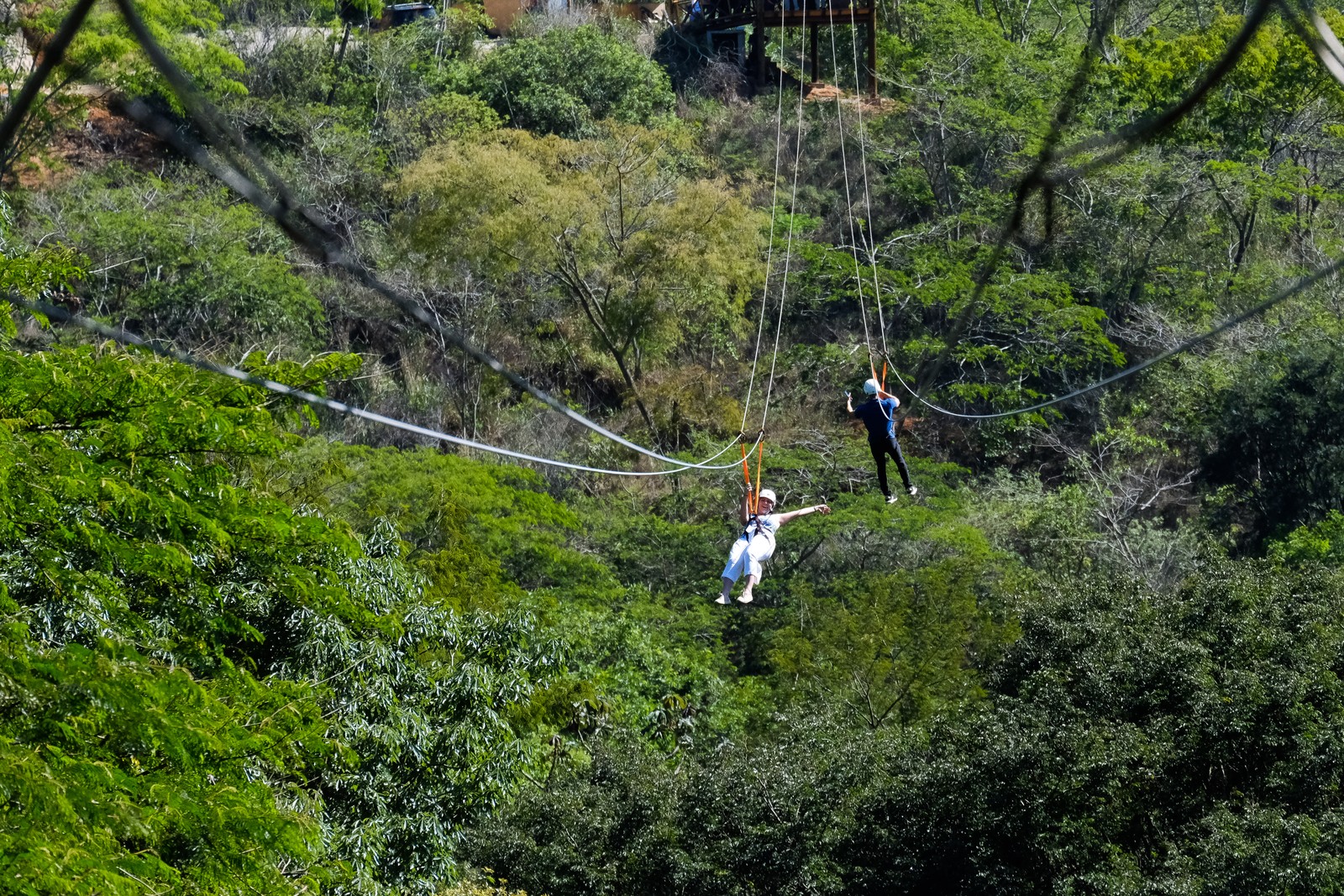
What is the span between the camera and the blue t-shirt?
38.5 ft

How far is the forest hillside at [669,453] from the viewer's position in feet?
29.0

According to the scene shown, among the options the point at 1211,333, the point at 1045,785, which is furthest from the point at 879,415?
the point at 1211,333

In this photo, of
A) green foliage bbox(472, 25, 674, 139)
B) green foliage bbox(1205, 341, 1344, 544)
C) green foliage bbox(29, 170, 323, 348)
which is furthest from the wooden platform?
green foliage bbox(29, 170, 323, 348)

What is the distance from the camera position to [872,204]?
33500 mm

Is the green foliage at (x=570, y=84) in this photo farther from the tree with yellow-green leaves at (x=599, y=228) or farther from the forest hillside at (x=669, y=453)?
the tree with yellow-green leaves at (x=599, y=228)

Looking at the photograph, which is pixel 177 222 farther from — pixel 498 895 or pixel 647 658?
pixel 498 895

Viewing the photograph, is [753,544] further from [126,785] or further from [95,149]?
[95,149]

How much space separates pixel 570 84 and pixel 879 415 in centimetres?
2361

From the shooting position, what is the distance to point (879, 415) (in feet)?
38.6

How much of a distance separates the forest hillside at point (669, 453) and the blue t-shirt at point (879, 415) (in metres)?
0.06

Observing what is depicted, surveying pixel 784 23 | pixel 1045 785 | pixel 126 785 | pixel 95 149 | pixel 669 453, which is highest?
pixel 784 23

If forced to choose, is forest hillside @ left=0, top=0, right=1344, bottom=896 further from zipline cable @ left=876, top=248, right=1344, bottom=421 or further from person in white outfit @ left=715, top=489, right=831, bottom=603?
zipline cable @ left=876, top=248, right=1344, bottom=421

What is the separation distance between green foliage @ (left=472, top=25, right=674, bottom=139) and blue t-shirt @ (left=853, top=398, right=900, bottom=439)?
2180cm

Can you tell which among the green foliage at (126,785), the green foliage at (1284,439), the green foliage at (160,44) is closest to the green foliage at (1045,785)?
the green foliage at (126,785)
